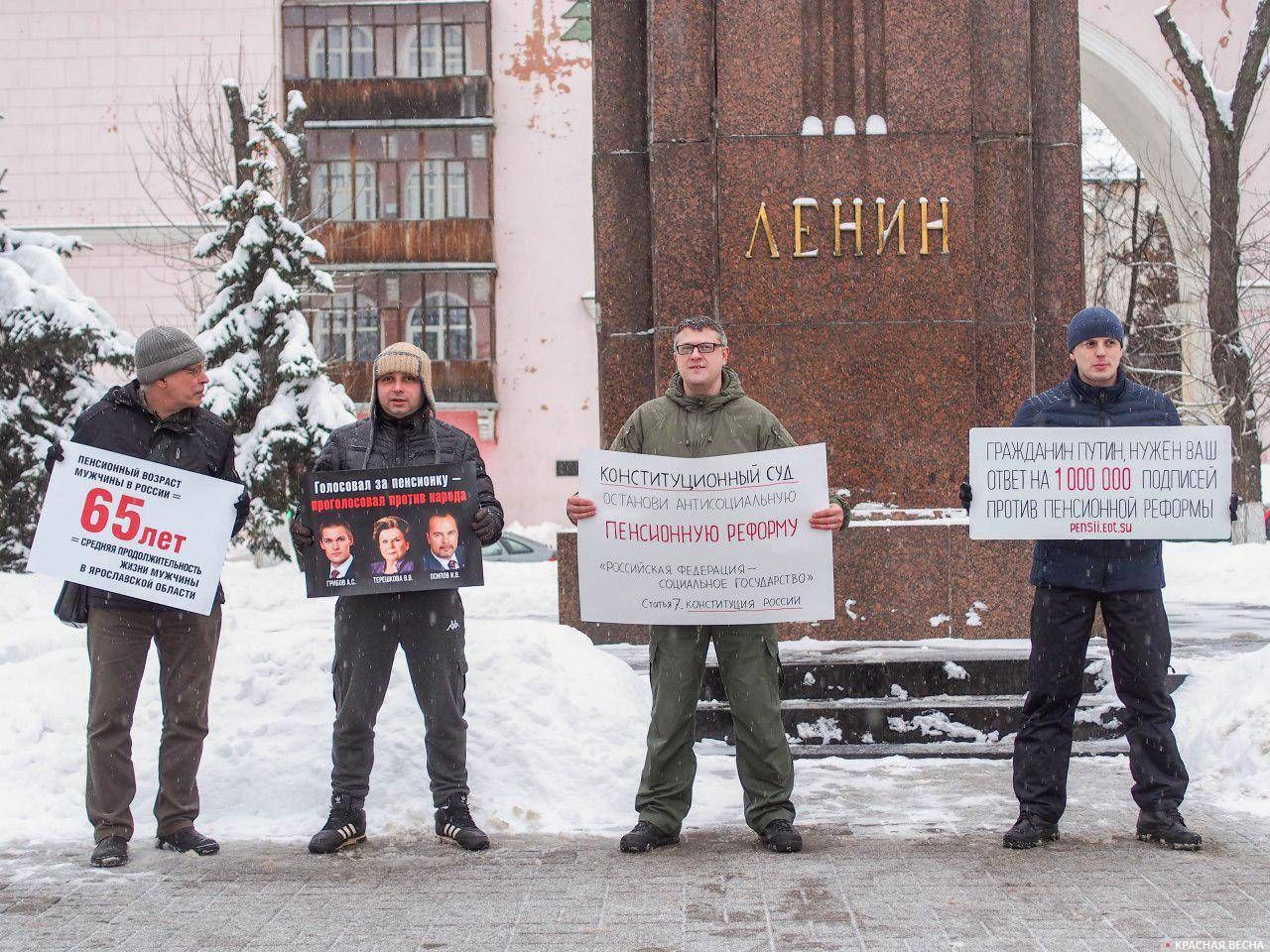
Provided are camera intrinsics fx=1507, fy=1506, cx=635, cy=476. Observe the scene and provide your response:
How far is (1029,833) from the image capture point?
17.7ft

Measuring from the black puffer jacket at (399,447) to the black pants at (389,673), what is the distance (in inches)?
17.7

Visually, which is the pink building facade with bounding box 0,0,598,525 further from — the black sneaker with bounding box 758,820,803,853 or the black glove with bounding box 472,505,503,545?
the black sneaker with bounding box 758,820,803,853

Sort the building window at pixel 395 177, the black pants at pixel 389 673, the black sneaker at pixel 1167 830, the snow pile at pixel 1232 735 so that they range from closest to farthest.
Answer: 1. the black sneaker at pixel 1167 830
2. the black pants at pixel 389 673
3. the snow pile at pixel 1232 735
4. the building window at pixel 395 177

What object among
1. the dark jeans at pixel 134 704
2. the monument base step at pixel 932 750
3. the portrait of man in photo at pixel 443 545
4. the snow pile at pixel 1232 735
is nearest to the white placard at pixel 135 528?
the dark jeans at pixel 134 704

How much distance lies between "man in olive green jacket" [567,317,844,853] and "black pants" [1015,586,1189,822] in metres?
0.89

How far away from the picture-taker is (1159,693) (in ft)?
18.1

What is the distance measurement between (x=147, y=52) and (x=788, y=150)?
31.3 metres

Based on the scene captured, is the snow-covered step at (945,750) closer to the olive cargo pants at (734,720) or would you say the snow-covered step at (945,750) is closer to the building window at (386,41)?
the olive cargo pants at (734,720)

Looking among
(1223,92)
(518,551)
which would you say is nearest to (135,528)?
(518,551)

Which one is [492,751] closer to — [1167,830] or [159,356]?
[159,356]

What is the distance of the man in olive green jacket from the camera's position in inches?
218

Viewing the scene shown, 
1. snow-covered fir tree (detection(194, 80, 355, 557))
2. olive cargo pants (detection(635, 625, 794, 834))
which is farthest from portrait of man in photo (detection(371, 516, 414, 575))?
snow-covered fir tree (detection(194, 80, 355, 557))

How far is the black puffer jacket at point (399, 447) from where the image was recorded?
19.1ft

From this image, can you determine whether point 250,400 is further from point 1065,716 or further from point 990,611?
point 1065,716
